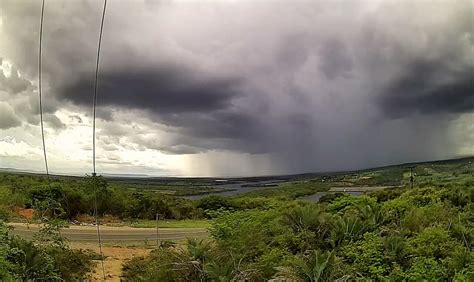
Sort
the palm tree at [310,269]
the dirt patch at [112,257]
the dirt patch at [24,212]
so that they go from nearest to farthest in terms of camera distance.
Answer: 1. the palm tree at [310,269]
2. the dirt patch at [112,257]
3. the dirt patch at [24,212]

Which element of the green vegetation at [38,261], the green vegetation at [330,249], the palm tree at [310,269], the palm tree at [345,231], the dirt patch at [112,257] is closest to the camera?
the palm tree at [310,269]

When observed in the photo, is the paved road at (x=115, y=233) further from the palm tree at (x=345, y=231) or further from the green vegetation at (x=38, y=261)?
the palm tree at (x=345, y=231)

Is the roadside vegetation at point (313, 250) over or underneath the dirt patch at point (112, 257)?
over

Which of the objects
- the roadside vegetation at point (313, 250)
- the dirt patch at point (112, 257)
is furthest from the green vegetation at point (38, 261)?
the dirt patch at point (112, 257)

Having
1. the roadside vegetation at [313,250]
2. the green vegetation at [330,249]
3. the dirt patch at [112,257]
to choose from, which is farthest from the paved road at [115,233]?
the green vegetation at [330,249]

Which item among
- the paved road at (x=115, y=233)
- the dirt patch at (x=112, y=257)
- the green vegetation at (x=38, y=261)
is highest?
the green vegetation at (x=38, y=261)

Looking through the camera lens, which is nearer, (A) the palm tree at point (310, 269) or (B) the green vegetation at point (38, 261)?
(A) the palm tree at point (310, 269)

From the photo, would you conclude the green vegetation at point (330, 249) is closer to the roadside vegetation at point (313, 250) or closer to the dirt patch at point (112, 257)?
the roadside vegetation at point (313, 250)
